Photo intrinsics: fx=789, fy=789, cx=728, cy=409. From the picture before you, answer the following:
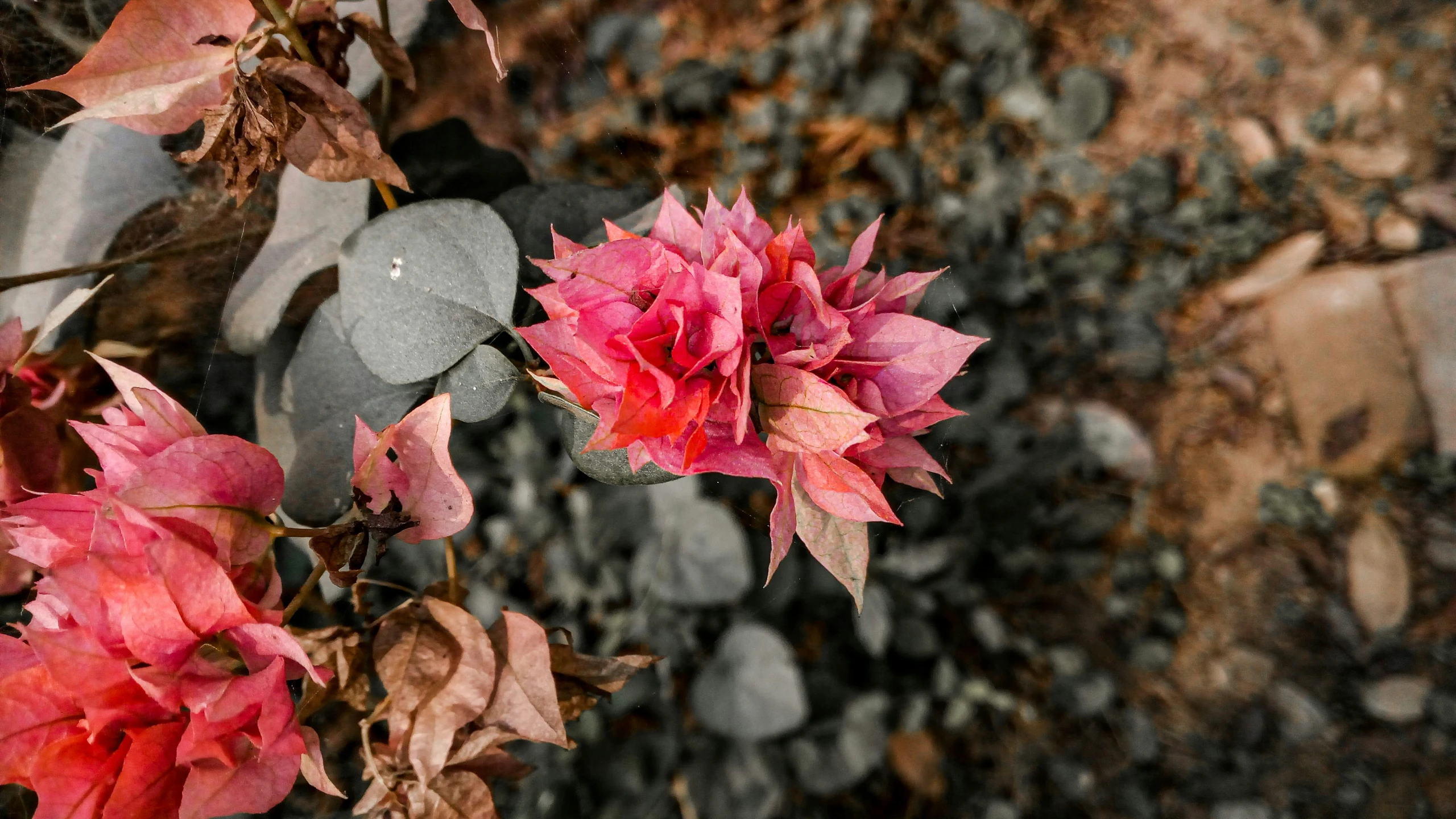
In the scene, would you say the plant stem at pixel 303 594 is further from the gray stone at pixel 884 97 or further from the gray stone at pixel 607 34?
the gray stone at pixel 884 97

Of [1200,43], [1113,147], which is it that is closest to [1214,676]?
[1113,147]

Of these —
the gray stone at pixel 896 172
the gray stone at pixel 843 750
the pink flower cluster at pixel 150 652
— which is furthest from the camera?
the gray stone at pixel 896 172

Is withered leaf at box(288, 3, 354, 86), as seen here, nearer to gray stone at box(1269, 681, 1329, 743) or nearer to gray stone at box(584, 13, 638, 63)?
gray stone at box(584, 13, 638, 63)

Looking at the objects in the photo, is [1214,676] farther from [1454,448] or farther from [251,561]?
[251,561]

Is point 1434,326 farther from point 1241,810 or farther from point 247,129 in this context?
point 247,129

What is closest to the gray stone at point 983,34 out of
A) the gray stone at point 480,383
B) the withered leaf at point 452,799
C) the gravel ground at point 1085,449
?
the gravel ground at point 1085,449

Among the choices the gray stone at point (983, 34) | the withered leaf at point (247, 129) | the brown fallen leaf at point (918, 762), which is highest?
the withered leaf at point (247, 129)

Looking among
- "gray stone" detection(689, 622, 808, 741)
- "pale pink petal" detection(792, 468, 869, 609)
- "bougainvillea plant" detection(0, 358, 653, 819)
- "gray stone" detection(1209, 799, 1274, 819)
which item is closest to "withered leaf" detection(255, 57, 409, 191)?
"bougainvillea plant" detection(0, 358, 653, 819)
